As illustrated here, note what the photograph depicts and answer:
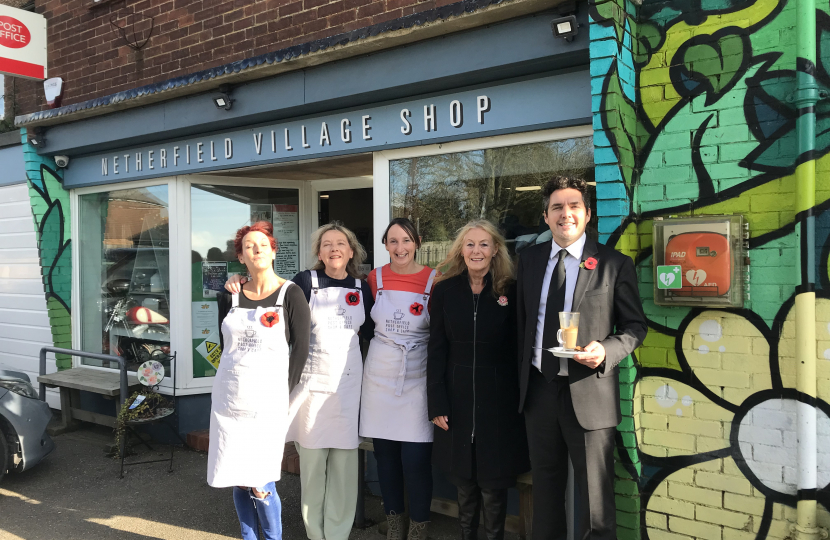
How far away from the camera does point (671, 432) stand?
3.36m

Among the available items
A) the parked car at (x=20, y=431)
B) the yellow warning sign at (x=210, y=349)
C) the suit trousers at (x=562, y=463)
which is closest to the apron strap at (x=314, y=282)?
the suit trousers at (x=562, y=463)

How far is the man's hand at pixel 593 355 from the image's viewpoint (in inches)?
104

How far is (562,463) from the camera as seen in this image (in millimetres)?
3135

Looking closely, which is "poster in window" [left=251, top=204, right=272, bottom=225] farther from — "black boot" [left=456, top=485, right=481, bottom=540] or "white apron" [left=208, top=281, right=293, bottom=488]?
"black boot" [left=456, top=485, right=481, bottom=540]

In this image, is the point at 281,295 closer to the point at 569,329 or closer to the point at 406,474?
the point at 406,474

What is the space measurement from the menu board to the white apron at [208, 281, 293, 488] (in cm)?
297

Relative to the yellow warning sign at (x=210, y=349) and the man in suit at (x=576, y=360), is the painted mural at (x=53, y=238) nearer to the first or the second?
the yellow warning sign at (x=210, y=349)

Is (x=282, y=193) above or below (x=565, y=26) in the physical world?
below

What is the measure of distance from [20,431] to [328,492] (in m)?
2.98

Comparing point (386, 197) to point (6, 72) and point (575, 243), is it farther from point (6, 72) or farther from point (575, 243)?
point (6, 72)

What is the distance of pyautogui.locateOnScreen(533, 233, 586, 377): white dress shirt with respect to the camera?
2.98 meters

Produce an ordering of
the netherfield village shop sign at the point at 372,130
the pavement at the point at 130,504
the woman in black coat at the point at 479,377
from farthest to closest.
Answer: the pavement at the point at 130,504, the netherfield village shop sign at the point at 372,130, the woman in black coat at the point at 479,377

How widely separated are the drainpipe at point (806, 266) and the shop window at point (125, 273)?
18.3 ft

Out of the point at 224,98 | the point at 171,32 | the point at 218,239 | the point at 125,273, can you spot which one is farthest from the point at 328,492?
the point at 171,32
